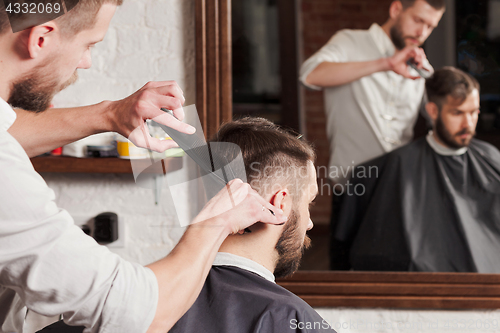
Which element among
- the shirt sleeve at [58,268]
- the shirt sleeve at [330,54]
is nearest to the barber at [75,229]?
the shirt sleeve at [58,268]

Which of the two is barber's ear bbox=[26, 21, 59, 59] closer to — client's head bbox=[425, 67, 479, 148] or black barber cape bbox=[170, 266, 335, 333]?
black barber cape bbox=[170, 266, 335, 333]

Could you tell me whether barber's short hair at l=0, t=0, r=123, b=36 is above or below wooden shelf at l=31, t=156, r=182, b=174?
above

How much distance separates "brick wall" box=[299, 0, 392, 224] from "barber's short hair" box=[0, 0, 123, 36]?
85cm

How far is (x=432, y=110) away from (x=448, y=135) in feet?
0.38

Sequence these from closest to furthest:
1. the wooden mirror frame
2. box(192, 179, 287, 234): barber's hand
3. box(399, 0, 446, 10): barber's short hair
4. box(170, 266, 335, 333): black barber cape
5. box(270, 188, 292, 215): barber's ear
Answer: box(192, 179, 287, 234): barber's hand → box(170, 266, 335, 333): black barber cape → box(270, 188, 292, 215): barber's ear → box(399, 0, 446, 10): barber's short hair → the wooden mirror frame

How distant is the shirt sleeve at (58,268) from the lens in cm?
64

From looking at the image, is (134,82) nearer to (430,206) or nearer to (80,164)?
(80,164)

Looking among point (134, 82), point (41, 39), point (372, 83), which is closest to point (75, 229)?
point (41, 39)

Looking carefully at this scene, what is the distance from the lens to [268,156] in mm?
1067

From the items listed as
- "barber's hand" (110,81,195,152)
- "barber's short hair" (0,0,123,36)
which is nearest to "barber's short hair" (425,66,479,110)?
"barber's hand" (110,81,195,152)

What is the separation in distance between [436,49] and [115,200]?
4.59ft

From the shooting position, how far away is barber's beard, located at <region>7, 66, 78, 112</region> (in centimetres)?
86

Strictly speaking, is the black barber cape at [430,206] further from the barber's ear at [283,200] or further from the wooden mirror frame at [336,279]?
the barber's ear at [283,200]

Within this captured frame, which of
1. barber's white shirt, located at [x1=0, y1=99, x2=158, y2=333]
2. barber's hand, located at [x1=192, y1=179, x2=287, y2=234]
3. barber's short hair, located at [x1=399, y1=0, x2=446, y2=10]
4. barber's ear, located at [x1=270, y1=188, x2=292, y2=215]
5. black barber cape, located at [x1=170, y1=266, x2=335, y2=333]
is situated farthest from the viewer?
barber's short hair, located at [x1=399, y1=0, x2=446, y2=10]
